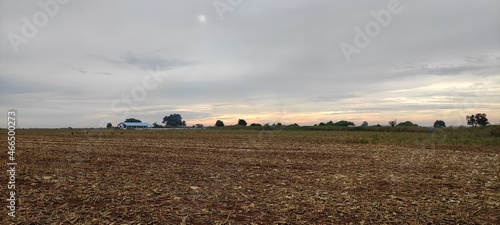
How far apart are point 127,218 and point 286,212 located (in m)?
2.90

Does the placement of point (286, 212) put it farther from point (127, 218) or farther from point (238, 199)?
point (127, 218)

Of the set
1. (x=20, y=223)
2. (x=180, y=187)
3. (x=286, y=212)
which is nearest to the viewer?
(x=20, y=223)

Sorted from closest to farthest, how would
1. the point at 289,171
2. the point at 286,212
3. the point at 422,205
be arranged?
1. the point at 286,212
2. the point at 422,205
3. the point at 289,171

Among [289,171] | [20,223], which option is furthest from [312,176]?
[20,223]

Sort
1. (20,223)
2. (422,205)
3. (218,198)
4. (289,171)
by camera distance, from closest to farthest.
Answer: (20,223)
(422,205)
(218,198)
(289,171)

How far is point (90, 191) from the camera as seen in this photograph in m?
7.73

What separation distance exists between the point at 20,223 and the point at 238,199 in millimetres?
3978

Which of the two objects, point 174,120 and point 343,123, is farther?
point 174,120

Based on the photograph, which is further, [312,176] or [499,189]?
[312,176]

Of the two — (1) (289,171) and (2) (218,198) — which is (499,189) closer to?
(1) (289,171)

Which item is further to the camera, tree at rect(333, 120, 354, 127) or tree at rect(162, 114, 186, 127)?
tree at rect(162, 114, 186, 127)

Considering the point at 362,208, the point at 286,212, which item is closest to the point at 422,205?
the point at 362,208

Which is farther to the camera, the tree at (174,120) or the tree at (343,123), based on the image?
the tree at (174,120)

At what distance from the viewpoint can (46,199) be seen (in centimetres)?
693
